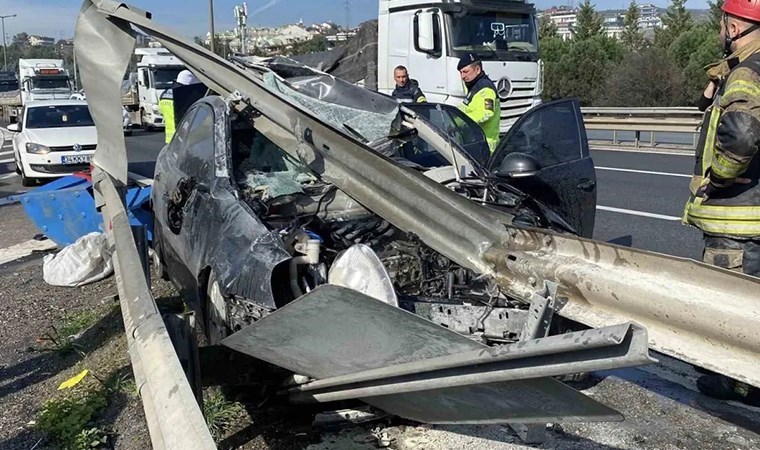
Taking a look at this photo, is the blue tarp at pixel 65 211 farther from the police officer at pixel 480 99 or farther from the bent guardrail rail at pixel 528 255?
the police officer at pixel 480 99

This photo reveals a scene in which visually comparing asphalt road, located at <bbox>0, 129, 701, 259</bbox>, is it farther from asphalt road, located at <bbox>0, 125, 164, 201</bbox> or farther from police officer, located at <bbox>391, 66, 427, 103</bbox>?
police officer, located at <bbox>391, 66, 427, 103</bbox>

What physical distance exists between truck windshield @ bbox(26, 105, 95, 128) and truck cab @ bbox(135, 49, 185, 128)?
1167 cm

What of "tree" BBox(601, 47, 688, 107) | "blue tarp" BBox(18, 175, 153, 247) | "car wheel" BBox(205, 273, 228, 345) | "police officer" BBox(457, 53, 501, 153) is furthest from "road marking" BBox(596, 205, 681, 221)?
"tree" BBox(601, 47, 688, 107)

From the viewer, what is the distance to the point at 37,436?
3844 mm

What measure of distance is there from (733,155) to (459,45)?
9.95 meters

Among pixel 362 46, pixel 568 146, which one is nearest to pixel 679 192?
pixel 568 146

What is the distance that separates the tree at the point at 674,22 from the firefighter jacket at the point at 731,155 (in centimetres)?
3211

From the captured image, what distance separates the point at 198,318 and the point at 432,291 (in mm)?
1392

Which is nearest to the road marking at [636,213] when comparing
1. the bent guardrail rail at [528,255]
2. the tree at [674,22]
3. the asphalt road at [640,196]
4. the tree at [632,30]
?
the asphalt road at [640,196]

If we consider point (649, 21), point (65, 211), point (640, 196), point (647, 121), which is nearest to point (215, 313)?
point (65, 211)

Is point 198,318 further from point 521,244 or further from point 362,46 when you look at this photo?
point 362,46

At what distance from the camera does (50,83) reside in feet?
90.1

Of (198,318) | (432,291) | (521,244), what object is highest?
(521,244)

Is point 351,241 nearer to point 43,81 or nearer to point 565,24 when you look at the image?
point 43,81
